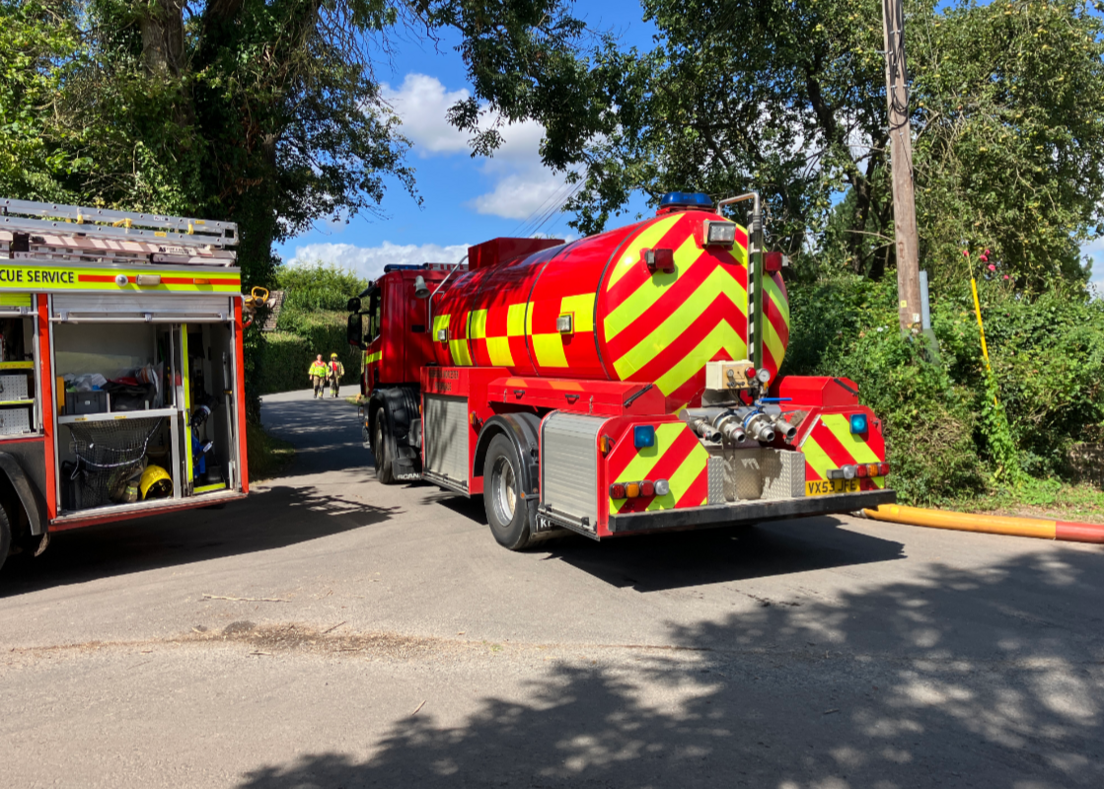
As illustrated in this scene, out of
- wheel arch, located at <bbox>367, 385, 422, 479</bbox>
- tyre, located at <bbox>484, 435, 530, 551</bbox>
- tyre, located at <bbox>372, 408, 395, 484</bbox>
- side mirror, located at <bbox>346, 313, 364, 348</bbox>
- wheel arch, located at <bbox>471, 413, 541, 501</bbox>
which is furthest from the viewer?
side mirror, located at <bbox>346, 313, 364, 348</bbox>

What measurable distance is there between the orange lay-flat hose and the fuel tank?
7.99 ft

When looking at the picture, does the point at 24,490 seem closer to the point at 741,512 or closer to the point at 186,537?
the point at 186,537

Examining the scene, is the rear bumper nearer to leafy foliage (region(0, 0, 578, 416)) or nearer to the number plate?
the number plate

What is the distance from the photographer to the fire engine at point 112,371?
6.55m

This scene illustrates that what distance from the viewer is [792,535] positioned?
8.06 m

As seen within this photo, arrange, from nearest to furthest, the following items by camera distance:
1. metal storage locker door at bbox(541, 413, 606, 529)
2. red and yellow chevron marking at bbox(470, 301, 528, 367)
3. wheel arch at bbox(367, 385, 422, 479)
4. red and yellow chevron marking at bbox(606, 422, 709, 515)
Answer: red and yellow chevron marking at bbox(606, 422, 709, 515)
metal storage locker door at bbox(541, 413, 606, 529)
red and yellow chevron marking at bbox(470, 301, 528, 367)
wheel arch at bbox(367, 385, 422, 479)

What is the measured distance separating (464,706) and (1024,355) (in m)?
8.15

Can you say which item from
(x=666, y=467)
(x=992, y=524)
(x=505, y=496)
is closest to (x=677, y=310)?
(x=666, y=467)

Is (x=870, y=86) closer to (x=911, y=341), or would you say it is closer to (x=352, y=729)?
(x=911, y=341)

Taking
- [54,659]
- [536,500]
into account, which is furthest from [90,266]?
[536,500]

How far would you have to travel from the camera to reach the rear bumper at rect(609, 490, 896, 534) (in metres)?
6.04

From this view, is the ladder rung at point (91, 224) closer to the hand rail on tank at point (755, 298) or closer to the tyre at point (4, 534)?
the tyre at point (4, 534)

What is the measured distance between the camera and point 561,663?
4.83m

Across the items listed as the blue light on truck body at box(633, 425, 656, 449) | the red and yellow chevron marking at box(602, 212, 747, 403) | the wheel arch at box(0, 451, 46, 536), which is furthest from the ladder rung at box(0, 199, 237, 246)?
the blue light on truck body at box(633, 425, 656, 449)
